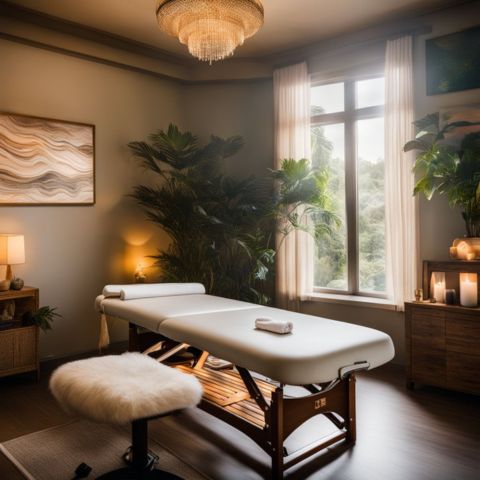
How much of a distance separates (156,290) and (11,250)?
1093mm

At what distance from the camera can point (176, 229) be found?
14.2 ft

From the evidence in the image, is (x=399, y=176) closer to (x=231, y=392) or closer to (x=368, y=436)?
(x=368, y=436)

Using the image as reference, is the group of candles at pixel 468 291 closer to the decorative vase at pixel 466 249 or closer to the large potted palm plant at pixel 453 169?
the decorative vase at pixel 466 249

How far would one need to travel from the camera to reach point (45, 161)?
12.7 feet

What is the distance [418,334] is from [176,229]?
7.40ft

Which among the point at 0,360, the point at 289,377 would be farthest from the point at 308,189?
the point at 0,360

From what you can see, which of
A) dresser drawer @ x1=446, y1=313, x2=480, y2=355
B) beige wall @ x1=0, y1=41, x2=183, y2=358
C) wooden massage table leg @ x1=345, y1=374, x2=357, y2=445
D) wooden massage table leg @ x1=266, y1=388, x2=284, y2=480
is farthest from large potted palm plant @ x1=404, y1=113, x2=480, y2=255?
beige wall @ x1=0, y1=41, x2=183, y2=358

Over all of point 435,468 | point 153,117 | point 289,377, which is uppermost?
point 153,117

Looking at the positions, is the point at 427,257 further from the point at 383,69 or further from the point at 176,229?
the point at 176,229

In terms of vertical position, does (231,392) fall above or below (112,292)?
below

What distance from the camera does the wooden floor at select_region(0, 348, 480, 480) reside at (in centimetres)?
218

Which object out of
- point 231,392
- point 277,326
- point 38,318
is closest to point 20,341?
point 38,318

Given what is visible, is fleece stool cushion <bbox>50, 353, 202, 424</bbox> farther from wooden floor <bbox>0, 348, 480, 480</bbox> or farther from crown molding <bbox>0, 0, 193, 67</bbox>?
crown molding <bbox>0, 0, 193, 67</bbox>

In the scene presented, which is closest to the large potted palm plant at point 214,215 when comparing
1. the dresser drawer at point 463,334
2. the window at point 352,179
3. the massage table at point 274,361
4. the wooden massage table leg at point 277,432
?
the window at point 352,179
